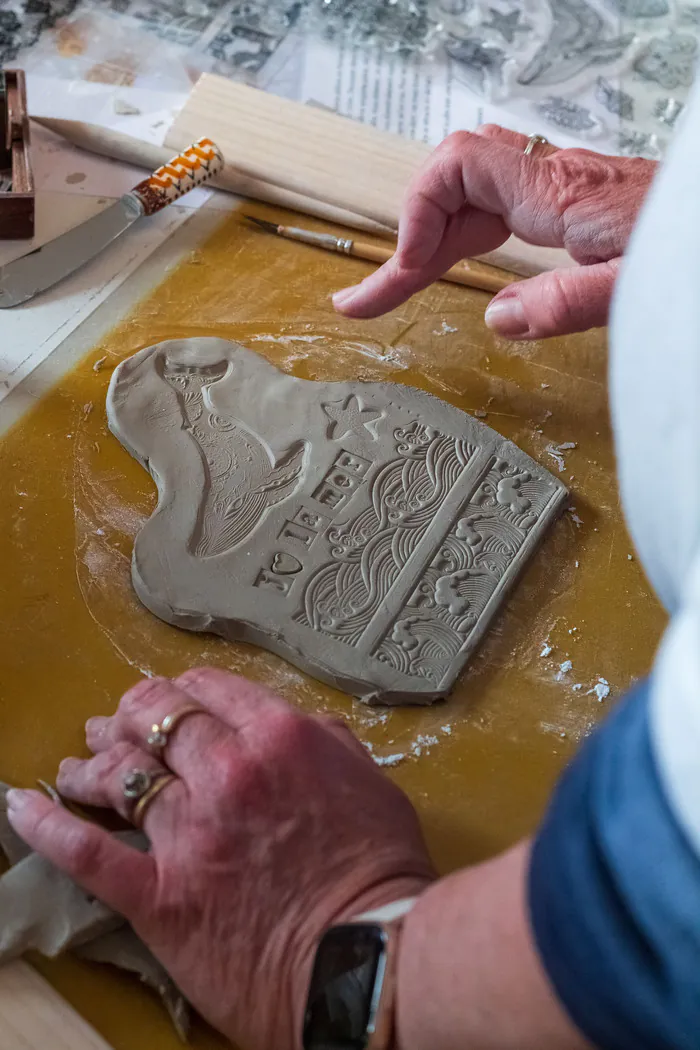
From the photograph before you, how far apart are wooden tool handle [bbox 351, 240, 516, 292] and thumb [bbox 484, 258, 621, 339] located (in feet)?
0.87

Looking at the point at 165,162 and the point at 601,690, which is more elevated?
the point at 165,162

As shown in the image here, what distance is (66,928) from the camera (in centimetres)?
91

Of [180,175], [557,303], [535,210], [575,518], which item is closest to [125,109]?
[180,175]

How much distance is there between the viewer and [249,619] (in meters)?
1.14

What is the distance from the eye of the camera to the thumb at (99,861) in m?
0.87

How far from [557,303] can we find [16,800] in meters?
0.92

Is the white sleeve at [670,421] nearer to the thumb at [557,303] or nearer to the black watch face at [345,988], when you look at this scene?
the black watch face at [345,988]

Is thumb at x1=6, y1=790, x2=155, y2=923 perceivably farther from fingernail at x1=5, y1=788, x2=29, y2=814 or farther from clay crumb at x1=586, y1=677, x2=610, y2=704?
clay crumb at x1=586, y1=677, x2=610, y2=704

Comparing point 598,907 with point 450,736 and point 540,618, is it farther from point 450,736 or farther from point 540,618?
point 540,618

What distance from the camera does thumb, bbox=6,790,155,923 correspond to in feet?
2.86

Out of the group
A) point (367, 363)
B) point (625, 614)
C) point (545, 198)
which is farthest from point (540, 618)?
point (545, 198)

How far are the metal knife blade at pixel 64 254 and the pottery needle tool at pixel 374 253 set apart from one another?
23 centimetres

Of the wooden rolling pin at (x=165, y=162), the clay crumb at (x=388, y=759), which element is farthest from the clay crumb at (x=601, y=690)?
the wooden rolling pin at (x=165, y=162)

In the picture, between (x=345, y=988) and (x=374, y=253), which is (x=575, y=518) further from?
(x=345, y=988)
